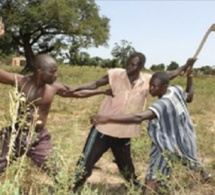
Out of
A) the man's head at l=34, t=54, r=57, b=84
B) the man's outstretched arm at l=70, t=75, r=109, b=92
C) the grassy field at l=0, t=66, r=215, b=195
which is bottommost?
the grassy field at l=0, t=66, r=215, b=195

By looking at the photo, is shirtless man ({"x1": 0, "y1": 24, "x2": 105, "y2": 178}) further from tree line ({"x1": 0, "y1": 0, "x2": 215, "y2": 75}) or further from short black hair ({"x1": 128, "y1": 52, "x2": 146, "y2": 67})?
tree line ({"x1": 0, "y1": 0, "x2": 215, "y2": 75})

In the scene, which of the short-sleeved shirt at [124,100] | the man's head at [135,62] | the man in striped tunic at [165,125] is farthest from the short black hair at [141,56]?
the man in striped tunic at [165,125]

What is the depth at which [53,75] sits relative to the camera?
12.1 feet

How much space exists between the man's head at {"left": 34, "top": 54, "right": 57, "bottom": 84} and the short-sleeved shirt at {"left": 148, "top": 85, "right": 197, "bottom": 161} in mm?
833

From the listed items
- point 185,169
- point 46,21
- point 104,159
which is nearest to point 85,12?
point 46,21

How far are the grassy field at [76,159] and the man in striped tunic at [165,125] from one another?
0.16 m

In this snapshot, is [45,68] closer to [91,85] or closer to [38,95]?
[38,95]

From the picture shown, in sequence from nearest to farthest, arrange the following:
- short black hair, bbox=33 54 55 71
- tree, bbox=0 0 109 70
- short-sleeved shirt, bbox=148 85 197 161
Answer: short black hair, bbox=33 54 55 71 < short-sleeved shirt, bbox=148 85 197 161 < tree, bbox=0 0 109 70

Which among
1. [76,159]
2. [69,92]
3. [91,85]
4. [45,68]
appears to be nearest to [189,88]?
[91,85]

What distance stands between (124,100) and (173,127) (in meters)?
0.50

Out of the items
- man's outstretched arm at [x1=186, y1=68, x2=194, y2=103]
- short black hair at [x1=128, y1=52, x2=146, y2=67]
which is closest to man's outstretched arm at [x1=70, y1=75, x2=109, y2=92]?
short black hair at [x1=128, y1=52, x2=146, y2=67]

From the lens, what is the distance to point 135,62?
410cm

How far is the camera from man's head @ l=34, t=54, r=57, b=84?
363cm

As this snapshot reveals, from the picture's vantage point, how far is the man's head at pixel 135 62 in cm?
409
